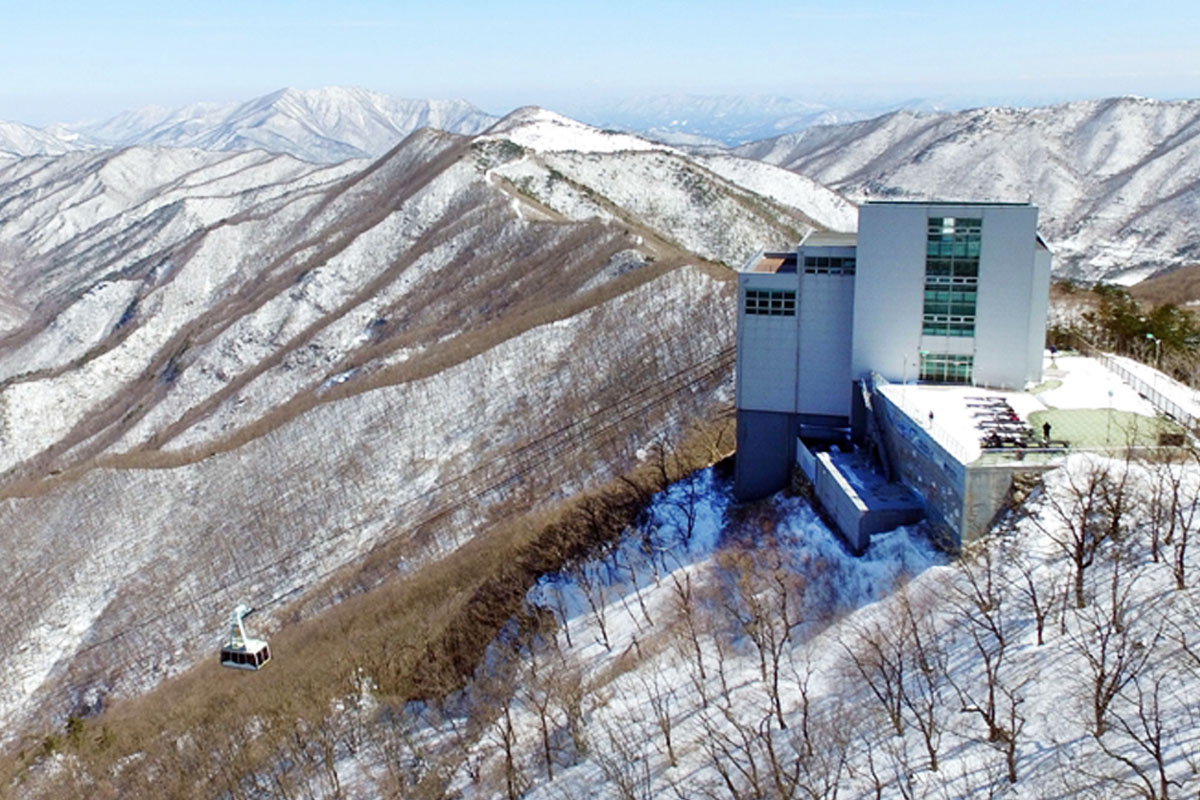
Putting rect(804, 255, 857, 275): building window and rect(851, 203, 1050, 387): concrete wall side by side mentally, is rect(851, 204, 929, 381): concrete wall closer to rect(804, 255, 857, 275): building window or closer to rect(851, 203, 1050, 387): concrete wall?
rect(851, 203, 1050, 387): concrete wall

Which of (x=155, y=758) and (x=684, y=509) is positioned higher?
(x=684, y=509)

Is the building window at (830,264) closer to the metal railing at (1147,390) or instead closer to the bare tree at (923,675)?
the metal railing at (1147,390)

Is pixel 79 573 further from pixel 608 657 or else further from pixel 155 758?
pixel 608 657

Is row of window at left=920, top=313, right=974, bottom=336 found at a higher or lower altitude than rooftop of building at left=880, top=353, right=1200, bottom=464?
higher

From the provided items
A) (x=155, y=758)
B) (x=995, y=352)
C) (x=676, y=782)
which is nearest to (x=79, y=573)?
(x=155, y=758)

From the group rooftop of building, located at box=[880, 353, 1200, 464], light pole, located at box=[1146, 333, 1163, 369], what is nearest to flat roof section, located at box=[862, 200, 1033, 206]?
rooftop of building, located at box=[880, 353, 1200, 464]

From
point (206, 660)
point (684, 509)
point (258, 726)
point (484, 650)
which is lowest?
point (206, 660)

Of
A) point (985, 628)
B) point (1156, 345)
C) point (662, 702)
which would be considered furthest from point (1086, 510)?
point (1156, 345)
